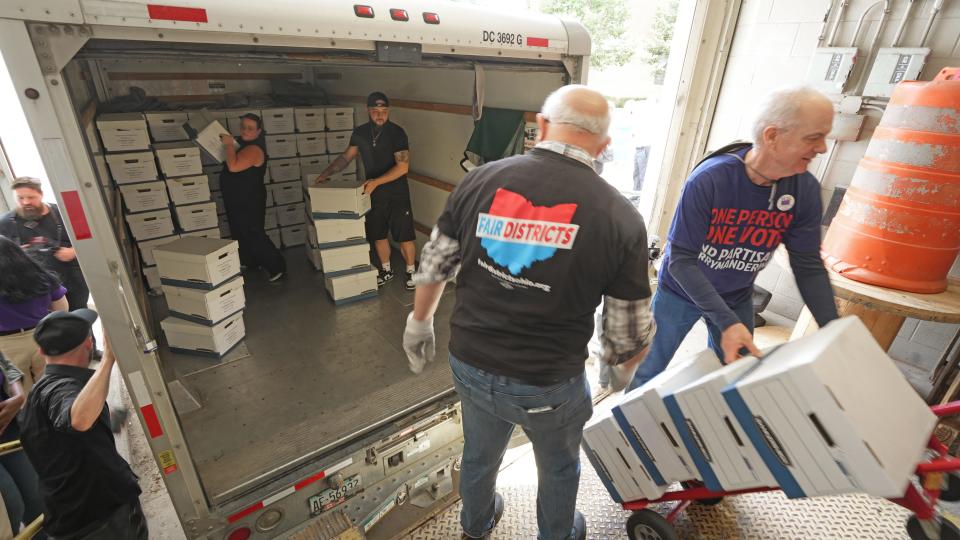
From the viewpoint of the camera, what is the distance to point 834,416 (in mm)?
1310

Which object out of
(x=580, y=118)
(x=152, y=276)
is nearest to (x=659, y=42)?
(x=580, y=118)

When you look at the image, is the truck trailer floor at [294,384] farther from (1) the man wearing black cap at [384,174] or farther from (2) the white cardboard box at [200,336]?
(1) the man wearing black cap at [384,174]

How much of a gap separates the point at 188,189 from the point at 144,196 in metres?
0.36

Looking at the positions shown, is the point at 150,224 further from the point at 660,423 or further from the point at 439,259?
the point at 660,423

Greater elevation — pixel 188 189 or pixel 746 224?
pixel 746 224

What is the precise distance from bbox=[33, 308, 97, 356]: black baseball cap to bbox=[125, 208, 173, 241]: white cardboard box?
8.41 ft

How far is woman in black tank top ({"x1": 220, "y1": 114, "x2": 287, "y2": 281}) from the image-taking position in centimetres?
430

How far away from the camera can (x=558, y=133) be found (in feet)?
5.30

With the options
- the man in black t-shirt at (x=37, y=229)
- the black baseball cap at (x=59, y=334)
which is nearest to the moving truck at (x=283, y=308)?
the black baseball cap at (x=59, y=334)

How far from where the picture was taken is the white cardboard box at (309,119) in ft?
16.3

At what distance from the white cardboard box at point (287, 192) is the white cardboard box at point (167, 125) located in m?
1.05

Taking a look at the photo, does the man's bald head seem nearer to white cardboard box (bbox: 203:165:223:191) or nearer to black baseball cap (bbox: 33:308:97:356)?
black baseball cap (bbox: 33:308:97:356)

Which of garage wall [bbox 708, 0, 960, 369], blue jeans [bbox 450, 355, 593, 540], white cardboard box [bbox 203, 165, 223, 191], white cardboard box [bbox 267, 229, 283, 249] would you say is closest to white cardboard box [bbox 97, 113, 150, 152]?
white cardboard box [bbox 203, 165, 223, 191]

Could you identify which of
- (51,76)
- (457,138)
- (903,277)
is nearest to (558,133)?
(51,76)
